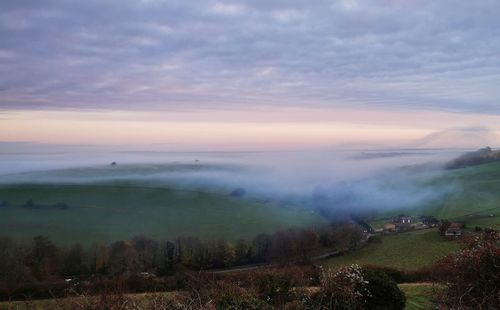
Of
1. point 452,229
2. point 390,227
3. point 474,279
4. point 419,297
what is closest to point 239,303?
point 474,279

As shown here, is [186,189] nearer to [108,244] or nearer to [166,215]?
[166,215]

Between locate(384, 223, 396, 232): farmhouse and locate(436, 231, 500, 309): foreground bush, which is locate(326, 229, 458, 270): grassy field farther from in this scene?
locate(436, 231, 500, 309): foreground bush

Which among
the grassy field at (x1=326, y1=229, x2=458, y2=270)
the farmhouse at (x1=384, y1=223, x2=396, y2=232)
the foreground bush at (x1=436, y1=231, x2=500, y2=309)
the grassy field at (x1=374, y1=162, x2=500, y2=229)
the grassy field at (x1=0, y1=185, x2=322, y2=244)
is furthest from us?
the grassy field at (x1=0, y1=185, x2=322, y2=244)

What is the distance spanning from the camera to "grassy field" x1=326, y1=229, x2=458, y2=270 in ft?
145

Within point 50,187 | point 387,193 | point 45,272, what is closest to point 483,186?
point 387,193

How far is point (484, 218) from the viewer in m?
56.7

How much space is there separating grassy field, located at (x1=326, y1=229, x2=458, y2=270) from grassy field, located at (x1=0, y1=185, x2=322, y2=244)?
717 inches

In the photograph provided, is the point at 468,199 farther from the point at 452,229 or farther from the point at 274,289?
the point at 274,289

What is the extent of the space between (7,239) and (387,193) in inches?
2628

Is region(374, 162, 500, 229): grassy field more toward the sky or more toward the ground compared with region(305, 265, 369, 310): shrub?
more toward the ground

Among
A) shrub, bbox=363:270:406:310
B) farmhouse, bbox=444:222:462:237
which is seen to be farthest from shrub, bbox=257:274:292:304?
farmhouse, bbox=444:222:462:237

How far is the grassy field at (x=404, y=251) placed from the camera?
1742 inches

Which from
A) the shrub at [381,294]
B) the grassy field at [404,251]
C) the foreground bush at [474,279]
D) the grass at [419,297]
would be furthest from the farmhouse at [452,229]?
the foreground bush at [474,279]

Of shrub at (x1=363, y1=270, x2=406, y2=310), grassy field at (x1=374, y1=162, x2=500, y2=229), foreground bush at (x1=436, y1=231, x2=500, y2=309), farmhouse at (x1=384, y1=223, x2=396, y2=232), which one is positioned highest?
foreground bush at (x1=436, y1=231, x2=500, y2=309)
